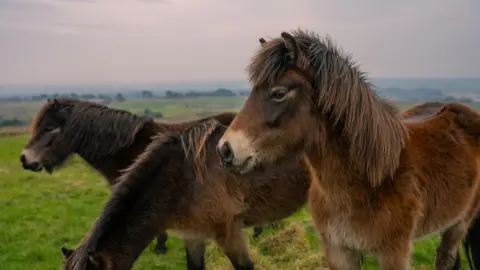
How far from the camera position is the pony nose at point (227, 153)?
2520 mm

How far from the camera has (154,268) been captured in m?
6.41

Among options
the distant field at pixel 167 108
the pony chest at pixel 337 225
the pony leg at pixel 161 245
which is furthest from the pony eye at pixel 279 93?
the pony leg at pixel 161 245

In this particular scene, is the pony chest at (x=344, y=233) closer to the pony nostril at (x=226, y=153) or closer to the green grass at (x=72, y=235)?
the pony nostril at (x=226, y=153)

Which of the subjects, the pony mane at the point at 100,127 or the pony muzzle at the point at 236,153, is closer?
the pony muzzle at the point at 236,153

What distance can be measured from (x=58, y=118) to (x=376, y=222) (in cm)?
437

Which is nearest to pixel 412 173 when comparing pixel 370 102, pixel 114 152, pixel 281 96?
pixel 370 102

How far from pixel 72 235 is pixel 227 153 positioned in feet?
20.5

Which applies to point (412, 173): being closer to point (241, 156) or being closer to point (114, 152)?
point (241, 156)

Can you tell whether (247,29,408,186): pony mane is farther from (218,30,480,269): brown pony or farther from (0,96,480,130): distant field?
(0,96,480,130): distant field

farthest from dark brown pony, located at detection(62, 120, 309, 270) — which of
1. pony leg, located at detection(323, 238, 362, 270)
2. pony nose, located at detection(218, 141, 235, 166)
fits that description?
pony nose, located at detection(218, 141, 235, 166)

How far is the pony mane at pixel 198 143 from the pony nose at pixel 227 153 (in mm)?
1505

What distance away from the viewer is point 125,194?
380 centimetres

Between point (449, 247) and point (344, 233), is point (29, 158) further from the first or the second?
point (449, 247)

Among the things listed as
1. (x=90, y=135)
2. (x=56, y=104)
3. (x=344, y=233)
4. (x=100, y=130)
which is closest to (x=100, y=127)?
(x=100, y=130)
